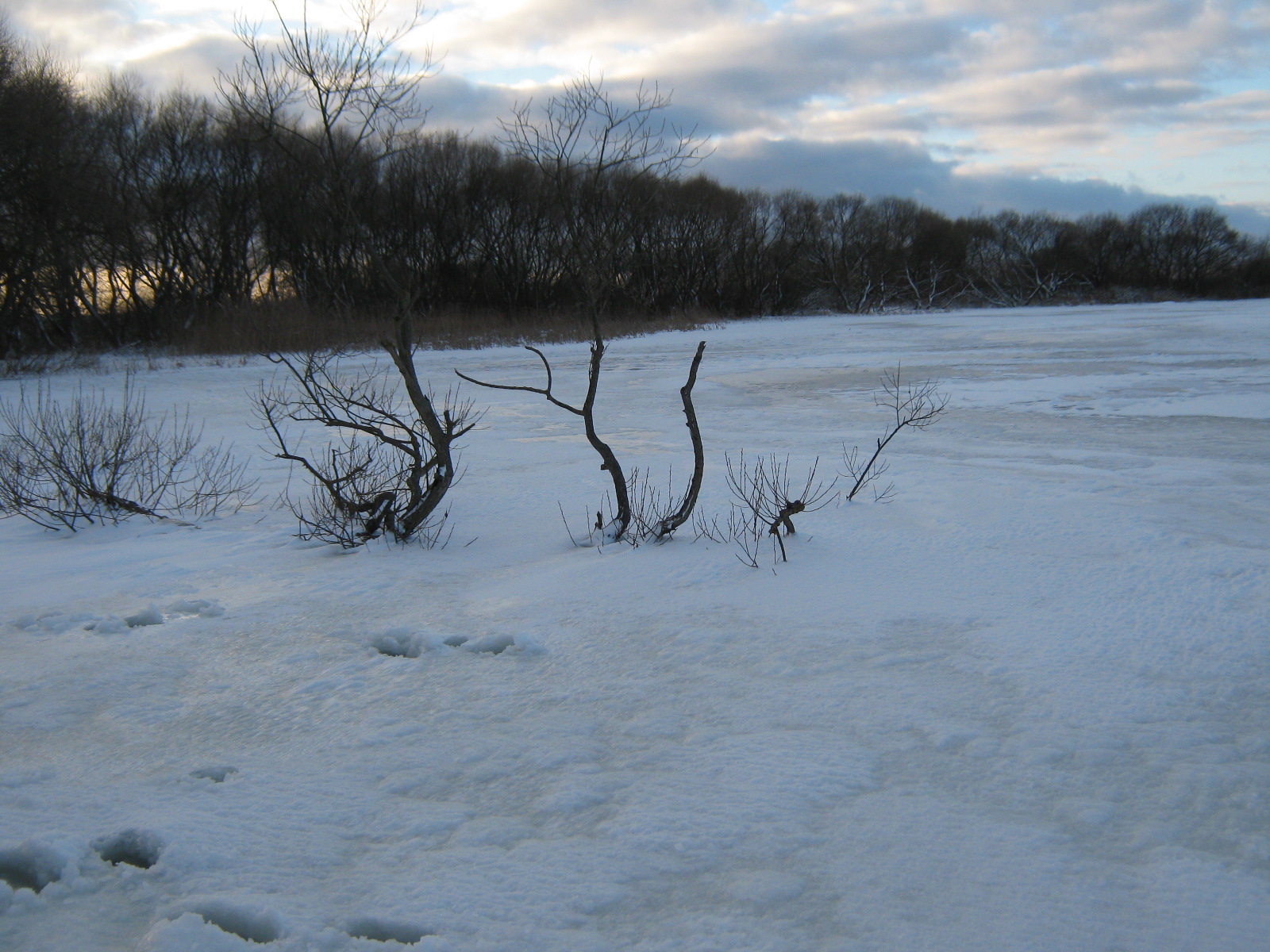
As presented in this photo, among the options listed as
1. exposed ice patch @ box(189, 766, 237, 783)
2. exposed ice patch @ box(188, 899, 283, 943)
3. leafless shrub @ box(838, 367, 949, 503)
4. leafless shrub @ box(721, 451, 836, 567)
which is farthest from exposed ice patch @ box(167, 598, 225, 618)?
leafless shrub @ box(838, 367, 949, 503)

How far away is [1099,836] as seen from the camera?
2.46m

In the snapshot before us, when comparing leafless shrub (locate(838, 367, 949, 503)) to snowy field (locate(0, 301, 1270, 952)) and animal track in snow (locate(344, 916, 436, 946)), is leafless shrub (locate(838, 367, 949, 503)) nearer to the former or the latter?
snowy field (locate(0, 301, 1270, 952))

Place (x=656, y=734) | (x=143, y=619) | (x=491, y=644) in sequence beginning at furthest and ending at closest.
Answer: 1. (x=143, y=619)
2. (x=491, y=644)
3. (x=656, y=734)

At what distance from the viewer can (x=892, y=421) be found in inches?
417

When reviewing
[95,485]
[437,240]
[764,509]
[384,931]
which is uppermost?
[437,240]

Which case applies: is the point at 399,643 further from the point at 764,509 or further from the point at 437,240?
the point at 437,240

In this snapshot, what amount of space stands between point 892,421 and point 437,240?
31.6m

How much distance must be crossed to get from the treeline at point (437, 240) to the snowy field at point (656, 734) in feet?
6.63

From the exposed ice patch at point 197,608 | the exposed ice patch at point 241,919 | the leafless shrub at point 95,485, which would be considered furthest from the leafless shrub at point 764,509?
the leafless shrub at point 95,485

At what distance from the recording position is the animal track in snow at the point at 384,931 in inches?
82.5

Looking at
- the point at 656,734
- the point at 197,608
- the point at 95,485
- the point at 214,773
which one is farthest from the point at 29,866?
the point at 95,485

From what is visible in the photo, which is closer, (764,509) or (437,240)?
(764,509)

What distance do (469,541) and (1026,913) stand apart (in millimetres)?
4308

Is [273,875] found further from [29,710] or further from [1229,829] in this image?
[1229,829]
